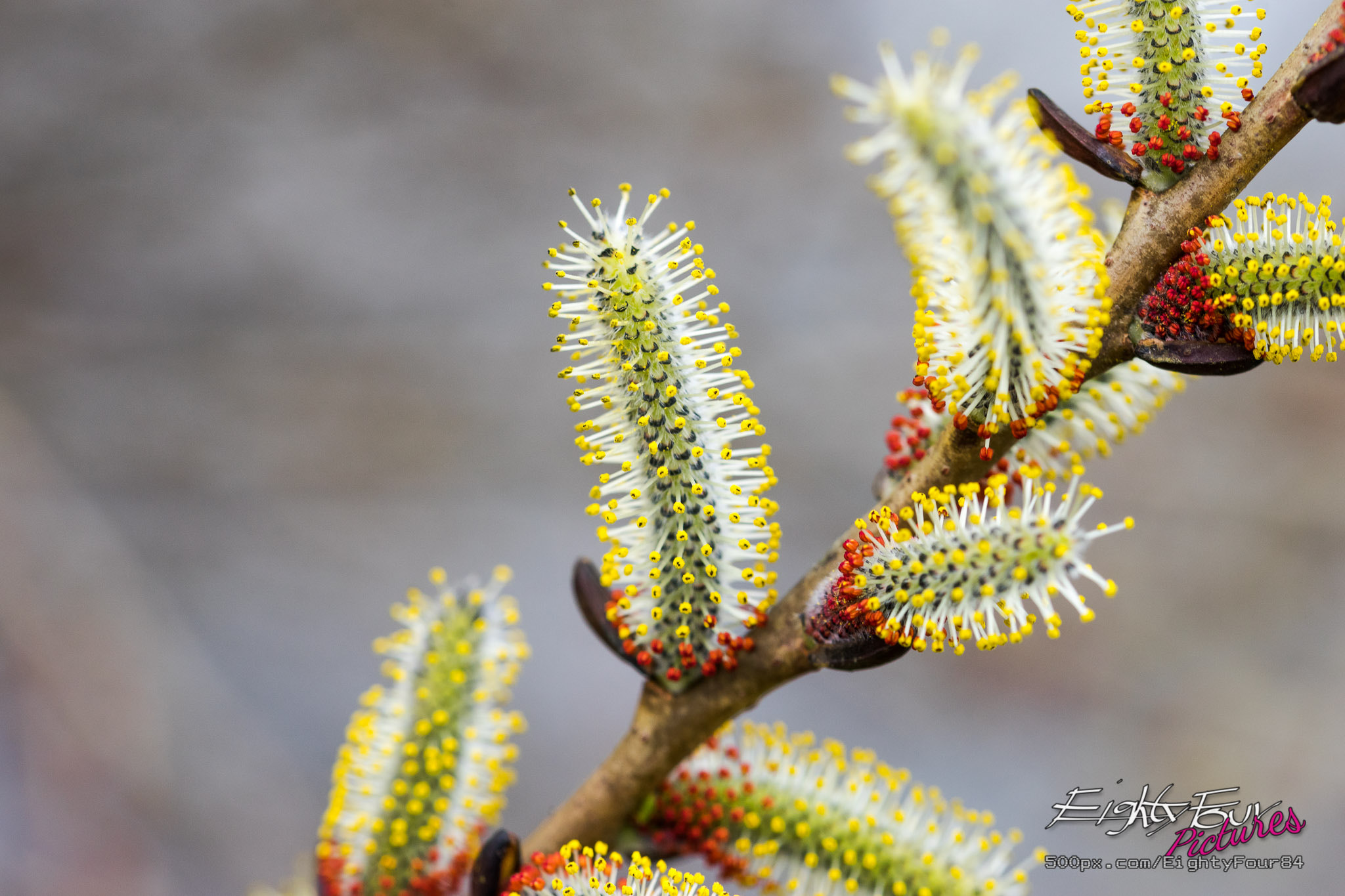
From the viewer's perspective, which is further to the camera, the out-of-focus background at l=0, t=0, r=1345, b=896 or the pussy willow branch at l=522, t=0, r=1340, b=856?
the out-of-focus background at l=0, t=0, r=1345, b=896

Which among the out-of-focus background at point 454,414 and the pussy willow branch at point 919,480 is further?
the out-of-focus background at point 454,414

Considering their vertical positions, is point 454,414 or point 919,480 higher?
point 454,414

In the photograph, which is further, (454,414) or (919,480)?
(454,414)

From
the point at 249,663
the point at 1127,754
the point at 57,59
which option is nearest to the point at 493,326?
the point at 249,663

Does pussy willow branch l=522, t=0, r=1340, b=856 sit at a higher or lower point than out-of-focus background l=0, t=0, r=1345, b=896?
lower
